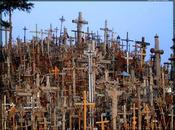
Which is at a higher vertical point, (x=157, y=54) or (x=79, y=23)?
(x=79, y=23)

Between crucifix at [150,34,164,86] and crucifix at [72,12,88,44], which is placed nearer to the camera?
crucifix at [150,34,164,86]

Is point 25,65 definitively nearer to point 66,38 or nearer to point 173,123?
point 66,38

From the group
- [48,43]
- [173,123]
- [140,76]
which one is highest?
[48,43]

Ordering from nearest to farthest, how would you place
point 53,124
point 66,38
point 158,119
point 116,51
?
point 53,124, point 158,119, point 116,51, point 66,38

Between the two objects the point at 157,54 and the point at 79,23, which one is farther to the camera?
the point at 79,23

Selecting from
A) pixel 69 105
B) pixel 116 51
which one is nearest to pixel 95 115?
pixel 69 105

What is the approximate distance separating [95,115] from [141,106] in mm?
1210

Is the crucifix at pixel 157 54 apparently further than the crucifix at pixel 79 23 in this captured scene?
No

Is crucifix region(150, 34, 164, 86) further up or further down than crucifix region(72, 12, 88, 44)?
further down

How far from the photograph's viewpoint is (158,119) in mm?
11492

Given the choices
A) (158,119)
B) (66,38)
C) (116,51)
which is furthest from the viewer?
(66,38)

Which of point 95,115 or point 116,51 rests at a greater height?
point 116,51

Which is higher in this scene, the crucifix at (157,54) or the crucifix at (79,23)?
the crucifix at (79,23)

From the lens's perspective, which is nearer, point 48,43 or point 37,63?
point 37,63
